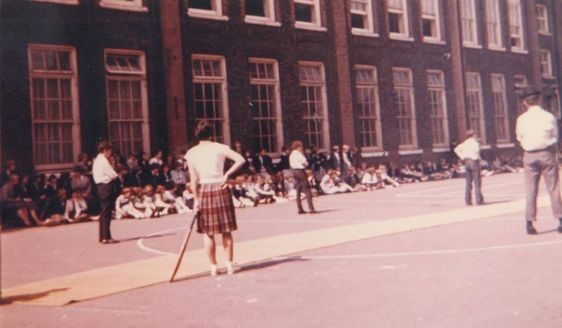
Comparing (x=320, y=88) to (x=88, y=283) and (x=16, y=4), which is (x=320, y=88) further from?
(x=16, y=4)

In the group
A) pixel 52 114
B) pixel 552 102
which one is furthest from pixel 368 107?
pixel 52 114

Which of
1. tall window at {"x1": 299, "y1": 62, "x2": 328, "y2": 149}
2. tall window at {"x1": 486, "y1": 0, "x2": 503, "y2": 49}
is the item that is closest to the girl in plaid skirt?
tall window at {"x1": 299, "y1": 62, "x2": 328, "y2": 149}

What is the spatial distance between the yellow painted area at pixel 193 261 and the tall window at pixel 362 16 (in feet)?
33.4

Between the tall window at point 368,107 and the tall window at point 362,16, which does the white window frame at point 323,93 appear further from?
the tall window at point 362,16

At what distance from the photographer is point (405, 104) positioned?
961 inches

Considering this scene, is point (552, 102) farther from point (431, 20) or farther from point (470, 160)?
point (470, 160)

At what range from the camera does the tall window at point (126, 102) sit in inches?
378

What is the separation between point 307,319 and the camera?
519 cm

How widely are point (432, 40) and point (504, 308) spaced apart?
1977cm

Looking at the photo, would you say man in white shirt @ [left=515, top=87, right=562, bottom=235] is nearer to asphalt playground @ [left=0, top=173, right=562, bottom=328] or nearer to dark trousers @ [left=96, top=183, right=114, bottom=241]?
asphalt playground @ [left=0, top=173, right=562, bottom=328]

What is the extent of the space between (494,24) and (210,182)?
19.3 m

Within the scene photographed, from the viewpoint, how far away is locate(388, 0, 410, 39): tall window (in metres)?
24.0

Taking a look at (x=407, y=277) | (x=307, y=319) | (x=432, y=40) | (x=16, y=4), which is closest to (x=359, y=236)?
(x=407, y=277)

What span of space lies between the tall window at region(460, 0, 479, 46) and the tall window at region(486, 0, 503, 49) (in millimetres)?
494
